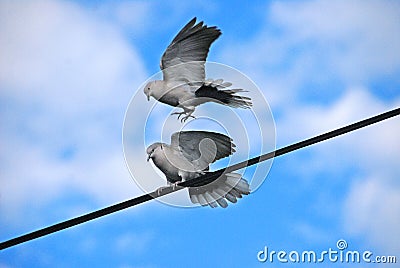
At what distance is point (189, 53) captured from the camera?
158 centimetres

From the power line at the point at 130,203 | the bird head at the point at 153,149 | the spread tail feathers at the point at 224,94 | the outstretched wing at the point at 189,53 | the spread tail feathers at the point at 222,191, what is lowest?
the power line at the point at 130,203

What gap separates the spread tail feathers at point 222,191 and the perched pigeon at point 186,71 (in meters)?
0.16

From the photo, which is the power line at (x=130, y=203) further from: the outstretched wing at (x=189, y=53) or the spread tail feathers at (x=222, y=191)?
the outstretched wing at (x=189, y=53)

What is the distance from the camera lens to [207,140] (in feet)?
4.52

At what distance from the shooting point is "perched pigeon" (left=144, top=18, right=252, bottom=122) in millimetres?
1504

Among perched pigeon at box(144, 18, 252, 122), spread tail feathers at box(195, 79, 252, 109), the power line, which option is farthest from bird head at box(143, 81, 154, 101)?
the power line

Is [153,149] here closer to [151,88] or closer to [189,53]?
[151,88]

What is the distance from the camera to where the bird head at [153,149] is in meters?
1.37

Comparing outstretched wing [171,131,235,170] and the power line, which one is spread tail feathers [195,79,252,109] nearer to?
outstretched wing [171,131,235,170]

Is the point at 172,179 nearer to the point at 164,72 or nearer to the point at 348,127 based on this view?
the point at 164,72

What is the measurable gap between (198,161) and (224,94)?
5.5 inches

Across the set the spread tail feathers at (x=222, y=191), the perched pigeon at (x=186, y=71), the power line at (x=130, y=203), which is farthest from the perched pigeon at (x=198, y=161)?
the power line at (x=130, y=203)

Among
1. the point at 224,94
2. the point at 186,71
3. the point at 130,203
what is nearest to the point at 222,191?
the point at 224,94

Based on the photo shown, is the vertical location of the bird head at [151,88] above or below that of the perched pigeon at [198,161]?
above
